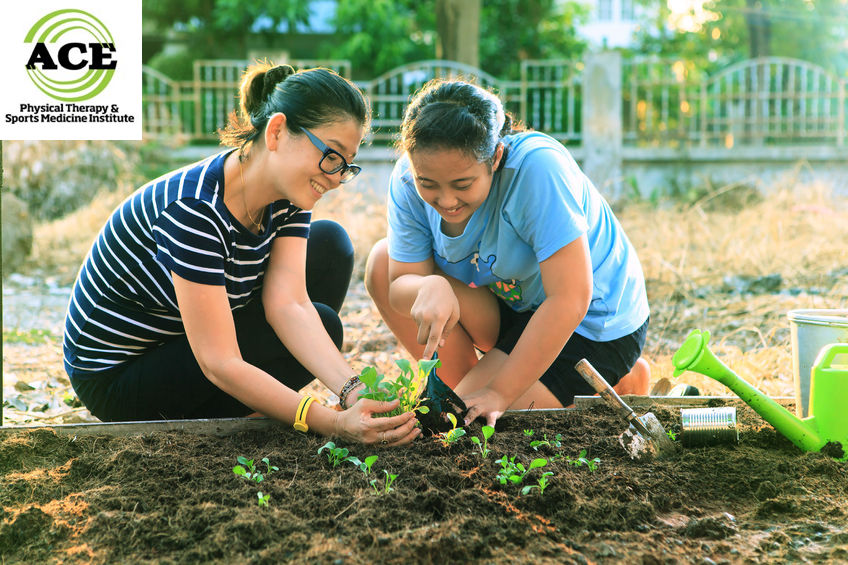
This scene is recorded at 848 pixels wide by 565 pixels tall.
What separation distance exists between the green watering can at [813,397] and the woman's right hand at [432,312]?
0.65 meters

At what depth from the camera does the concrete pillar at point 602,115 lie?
1034cm

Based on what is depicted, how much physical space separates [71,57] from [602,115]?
865cm

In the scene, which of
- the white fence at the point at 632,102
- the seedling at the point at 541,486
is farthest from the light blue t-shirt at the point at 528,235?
the white fence at the point at 632,102

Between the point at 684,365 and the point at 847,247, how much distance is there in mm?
4457

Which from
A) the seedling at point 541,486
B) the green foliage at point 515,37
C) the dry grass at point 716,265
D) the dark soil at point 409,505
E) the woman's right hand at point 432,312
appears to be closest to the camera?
the dark soil at point 409,505

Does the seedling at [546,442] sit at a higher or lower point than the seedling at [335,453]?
lower

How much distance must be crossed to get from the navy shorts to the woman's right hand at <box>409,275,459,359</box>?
0.44 metres

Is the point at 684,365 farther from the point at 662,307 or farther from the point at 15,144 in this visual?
the point at 15,144

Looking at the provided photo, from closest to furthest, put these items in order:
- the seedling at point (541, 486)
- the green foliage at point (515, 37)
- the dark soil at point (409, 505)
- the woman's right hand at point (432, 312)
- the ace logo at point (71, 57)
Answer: the dark soil at point (409, 505) < the seedling at point (541, 486) < the woman's right hand at point (432, 312) < the ace logo at point (71, 57) < the green foliage at point (515, 37)

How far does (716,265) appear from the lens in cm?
568

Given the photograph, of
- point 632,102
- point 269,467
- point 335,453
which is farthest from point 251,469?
point 632,102

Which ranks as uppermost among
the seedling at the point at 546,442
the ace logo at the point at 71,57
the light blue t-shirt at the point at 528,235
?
the ace logo at the point at 71,57

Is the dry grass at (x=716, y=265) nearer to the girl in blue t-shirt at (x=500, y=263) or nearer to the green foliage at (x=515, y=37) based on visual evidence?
the girl in blue t-shirt at (x=500, y=263)

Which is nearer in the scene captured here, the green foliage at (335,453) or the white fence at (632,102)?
the green foliage at (335,453)
